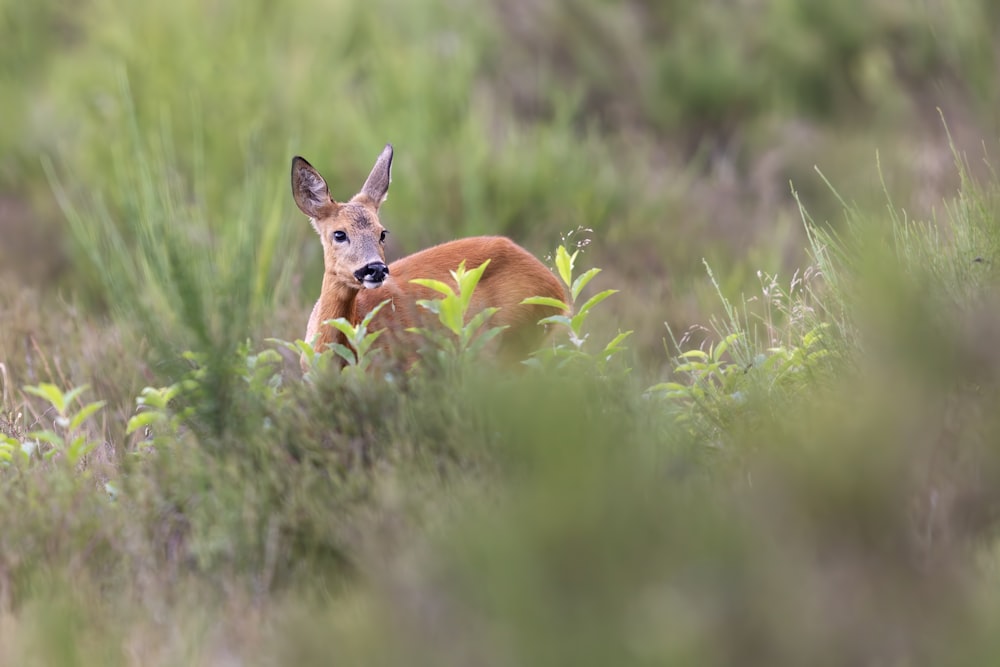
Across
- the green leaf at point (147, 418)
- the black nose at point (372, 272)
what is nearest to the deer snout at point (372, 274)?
the black nose at point (372, 272)

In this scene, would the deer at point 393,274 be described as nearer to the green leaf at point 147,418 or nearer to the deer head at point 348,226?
the deer head at point 348,226

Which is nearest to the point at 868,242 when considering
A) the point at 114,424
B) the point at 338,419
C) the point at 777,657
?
the point at 777,657

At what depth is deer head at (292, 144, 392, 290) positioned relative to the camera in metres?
4.95

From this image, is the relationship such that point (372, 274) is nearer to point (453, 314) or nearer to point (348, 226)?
point (348, 226)

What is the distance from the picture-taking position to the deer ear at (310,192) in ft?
17.1

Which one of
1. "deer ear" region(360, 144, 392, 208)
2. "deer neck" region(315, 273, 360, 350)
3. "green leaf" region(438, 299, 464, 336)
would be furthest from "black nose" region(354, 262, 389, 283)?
"green leaf" region(438, 299, 464, 336)

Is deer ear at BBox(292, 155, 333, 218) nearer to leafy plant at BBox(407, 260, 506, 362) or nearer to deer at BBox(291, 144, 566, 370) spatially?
deer at BBox(291, 144, 566, 370)

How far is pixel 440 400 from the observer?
3461 millimetres

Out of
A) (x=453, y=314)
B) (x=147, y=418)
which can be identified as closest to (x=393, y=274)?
(x=453, y=314)

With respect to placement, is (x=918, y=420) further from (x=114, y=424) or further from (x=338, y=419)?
(x=114, y=424)

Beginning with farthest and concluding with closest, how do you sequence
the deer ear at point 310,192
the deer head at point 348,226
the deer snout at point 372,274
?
the deer ear at point 310,192, the deer head at point 348,226, the deer snout at point 372,274

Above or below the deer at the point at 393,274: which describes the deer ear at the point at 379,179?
above

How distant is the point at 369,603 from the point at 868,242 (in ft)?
4.04

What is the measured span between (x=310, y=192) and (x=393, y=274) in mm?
465
